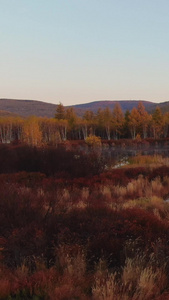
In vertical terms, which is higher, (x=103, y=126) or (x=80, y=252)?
(x=103, y=126)

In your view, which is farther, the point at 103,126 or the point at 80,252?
the point at 103,126

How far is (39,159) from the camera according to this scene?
16766mm

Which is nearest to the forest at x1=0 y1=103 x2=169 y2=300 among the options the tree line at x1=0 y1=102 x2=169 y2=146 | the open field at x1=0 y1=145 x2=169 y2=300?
the open field at x1=0 y1=145 x2=169 y2=300

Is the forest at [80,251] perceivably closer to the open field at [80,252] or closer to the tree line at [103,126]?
the open field at [80,252]

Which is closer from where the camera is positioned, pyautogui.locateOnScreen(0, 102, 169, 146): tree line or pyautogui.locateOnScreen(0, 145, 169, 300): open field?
pyautogui.locateOnScreen(0, 145, 169, 300): open field

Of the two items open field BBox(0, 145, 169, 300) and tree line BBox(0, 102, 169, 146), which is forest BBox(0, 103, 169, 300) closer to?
open field BBox(0, 145, 169, 300)

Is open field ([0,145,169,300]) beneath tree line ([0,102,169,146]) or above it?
beneath

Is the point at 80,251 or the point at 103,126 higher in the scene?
the point at 103,126

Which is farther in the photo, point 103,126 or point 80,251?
point 103,126

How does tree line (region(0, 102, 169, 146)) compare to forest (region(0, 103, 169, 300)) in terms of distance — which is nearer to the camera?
forest (region(0, 103, 169, 300))

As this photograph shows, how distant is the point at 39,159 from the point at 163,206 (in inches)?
372

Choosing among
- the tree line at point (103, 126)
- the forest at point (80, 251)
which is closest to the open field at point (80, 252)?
the forest at point (80, 251)

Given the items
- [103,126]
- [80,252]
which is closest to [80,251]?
[80,252]

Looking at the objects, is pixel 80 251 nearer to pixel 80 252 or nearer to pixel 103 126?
pixel 80 252
